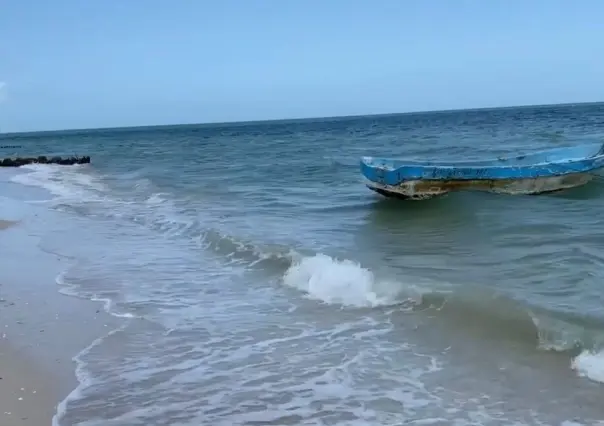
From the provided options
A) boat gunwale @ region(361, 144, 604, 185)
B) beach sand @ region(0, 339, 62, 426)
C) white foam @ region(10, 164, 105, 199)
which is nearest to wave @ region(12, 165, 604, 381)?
beach sand @ region(0, 339, 62, 426)

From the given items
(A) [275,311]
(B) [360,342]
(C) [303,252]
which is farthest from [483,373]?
(C) [303,252]

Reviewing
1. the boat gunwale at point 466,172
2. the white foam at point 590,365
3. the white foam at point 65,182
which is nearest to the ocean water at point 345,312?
the white foam at point 590,365

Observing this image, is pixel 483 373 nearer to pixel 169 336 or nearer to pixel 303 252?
pixel 169 336

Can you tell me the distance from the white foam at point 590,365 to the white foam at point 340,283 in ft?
8.63

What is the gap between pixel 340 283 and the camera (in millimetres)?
9336

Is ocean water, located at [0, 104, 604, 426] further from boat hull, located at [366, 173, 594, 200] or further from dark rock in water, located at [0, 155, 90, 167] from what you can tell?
dark rock in water, located at [0, 155, 90, 167]

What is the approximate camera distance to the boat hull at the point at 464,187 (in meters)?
17.4

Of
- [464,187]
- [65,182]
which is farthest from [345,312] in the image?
[65,182]

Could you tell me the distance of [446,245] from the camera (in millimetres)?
12328

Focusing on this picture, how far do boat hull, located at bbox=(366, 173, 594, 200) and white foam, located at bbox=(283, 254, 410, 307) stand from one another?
7.30 meters

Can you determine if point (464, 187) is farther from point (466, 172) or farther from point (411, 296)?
point (411, 296)

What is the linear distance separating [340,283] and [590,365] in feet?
12.2

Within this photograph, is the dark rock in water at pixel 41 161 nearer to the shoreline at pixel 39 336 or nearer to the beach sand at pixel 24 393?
the shoreline at pixel 39 336

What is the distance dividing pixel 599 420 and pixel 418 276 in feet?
15.5
